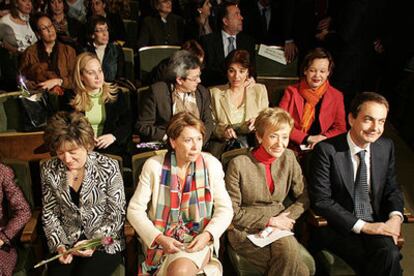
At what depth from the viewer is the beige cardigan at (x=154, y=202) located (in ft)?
8.55

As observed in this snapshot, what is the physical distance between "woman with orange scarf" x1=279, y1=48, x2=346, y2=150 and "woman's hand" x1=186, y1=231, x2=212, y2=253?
125cm

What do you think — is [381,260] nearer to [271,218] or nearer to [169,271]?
[271,218]

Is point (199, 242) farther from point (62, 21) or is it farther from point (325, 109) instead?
point (62, 21)

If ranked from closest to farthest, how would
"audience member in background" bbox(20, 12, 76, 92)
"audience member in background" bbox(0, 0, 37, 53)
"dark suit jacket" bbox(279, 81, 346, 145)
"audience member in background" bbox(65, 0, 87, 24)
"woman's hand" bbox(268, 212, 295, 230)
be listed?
"woman's hand" bbox(268, 212, 295, 230) → "dark suit jacket" bbox(279, 81, 346, 145) → "audience member in background" bbox(20, 12, 76, 92) → "audience member in background" bbox(0, 0, 37, 53) → "audience member in background" bbox(65, 0, 87, 24)

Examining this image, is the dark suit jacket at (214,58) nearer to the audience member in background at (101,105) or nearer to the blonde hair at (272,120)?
the audience member in background at (101,105)

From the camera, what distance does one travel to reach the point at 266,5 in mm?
5363

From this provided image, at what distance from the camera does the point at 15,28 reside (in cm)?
505

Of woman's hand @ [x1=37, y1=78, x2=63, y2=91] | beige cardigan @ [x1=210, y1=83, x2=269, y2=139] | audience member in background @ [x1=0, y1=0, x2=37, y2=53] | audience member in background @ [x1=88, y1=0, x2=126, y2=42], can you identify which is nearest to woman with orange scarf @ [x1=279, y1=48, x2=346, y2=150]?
beige cardigan @ [x1=210, y1=83, x2=269, y2=139]

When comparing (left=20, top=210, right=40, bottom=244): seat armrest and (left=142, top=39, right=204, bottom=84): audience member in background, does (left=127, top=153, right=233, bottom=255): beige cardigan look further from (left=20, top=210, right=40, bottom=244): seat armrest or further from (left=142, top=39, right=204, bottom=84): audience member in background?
(left=142, top=39, right=204, bottom=84): audience member in background

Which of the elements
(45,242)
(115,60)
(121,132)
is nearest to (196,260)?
(45,242)

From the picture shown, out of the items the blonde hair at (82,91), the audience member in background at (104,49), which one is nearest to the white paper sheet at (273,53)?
the audience member in background at (104,49)

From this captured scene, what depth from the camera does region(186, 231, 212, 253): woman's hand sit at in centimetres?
253

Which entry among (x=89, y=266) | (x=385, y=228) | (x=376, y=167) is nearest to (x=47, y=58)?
(x=89, y=266)

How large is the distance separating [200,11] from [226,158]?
272 centimetres
